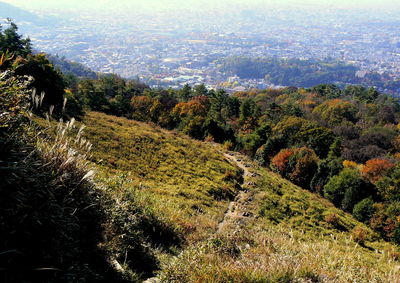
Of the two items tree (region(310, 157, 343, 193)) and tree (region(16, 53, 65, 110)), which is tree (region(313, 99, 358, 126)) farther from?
tree (region(16, 53, 65, 110))

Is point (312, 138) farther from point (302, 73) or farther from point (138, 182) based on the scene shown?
point (302, 73)

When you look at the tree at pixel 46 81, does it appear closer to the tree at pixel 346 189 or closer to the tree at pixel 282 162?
the tree at pixel 282 162

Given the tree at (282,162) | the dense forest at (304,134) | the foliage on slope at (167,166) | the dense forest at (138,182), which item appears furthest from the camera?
the tree at (282,162)

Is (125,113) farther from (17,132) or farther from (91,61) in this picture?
(91,61)

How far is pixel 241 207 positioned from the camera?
39.1 ft

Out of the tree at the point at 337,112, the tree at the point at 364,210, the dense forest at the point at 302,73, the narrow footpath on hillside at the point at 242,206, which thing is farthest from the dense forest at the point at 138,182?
the dense forest at the point at 302,73

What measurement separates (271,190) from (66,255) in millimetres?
14269

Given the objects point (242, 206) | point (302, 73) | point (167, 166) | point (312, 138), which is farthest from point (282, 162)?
point (302, 73)

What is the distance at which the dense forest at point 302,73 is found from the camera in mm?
144750

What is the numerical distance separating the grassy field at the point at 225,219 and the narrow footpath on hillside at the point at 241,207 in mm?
60

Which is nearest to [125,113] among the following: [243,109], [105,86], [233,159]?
[105,86]

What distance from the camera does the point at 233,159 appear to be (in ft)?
70.8

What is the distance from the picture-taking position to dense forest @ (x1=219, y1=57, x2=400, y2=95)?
14475cm

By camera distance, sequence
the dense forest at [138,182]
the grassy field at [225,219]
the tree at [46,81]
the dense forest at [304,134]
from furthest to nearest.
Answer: the dense forest at [304,134] < the tree at [46,81] < the grassy field at [225,219] < the dense forest at [138,182]
